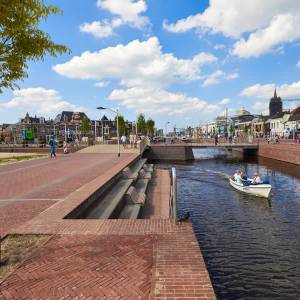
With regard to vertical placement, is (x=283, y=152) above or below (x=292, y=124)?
below

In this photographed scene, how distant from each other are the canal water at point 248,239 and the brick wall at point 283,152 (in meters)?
17.5

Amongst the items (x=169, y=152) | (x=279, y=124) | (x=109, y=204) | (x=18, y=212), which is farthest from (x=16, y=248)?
(x=279, y=124)

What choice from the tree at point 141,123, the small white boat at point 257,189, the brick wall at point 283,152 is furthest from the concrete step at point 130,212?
the tree at point 141,123

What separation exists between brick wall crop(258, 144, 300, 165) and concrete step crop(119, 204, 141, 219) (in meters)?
29.7

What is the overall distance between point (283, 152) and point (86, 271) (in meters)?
41.6

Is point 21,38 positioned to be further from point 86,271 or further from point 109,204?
point 109,204

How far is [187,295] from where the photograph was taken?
14.8 ft

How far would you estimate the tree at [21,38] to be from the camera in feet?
18.1

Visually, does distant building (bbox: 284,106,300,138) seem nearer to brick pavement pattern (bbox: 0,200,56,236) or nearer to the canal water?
the canal water

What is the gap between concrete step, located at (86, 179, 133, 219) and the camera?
10430mm

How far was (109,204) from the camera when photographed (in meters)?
12.0

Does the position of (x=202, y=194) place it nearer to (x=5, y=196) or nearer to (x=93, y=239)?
(x=5, y=196)

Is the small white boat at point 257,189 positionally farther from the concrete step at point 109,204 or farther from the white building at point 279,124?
the white building at point 279,124

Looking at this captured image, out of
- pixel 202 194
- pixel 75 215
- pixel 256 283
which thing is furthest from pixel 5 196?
pixel 202 194
